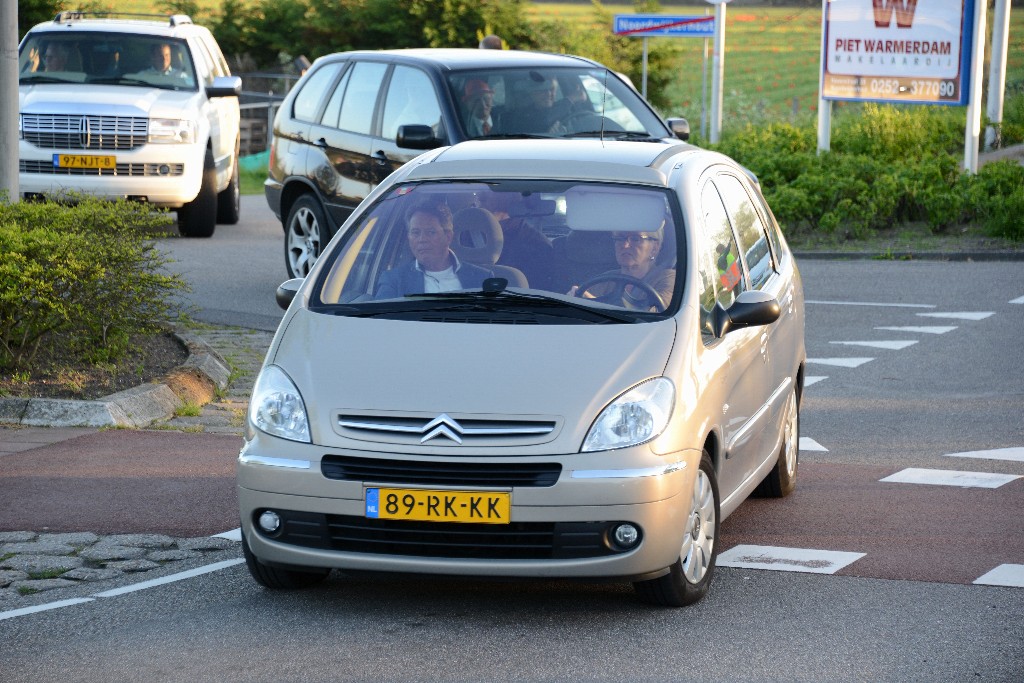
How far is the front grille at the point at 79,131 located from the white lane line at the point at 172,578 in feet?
37.8

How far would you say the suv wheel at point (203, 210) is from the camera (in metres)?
18.6

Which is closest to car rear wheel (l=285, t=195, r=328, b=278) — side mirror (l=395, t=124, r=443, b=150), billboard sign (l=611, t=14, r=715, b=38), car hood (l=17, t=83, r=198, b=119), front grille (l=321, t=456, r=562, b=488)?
side mirror (l=395, t=124, r=443, b=150)

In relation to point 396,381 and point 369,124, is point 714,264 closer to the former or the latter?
point 396,381

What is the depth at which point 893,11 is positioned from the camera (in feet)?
70.5

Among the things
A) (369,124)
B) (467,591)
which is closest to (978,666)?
(467,591)

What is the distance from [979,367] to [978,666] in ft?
21.8

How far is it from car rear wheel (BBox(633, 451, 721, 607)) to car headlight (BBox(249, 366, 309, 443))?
1334 mm

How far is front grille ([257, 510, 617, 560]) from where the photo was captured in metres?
5.77

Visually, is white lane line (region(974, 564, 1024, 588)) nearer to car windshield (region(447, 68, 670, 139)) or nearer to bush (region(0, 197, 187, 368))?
bush (region(0, 197, 187, 368))

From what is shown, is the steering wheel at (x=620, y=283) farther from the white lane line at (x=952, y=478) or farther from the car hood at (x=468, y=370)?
the white lane line at (x=952, y=478)

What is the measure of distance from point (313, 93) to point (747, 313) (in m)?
8.52

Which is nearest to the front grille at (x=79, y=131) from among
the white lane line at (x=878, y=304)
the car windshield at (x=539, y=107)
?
the car windshield at (x=539, y=107)

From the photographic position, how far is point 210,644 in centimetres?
577

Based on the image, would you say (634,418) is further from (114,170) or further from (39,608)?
(114,170)
